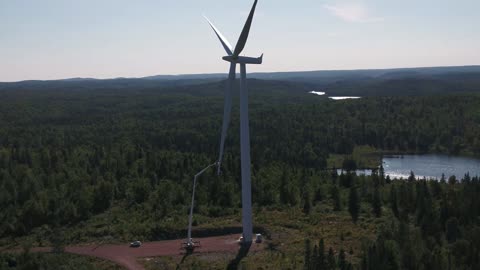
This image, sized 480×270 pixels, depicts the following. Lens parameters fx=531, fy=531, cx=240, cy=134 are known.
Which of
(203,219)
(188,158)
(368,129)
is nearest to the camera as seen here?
(203,219)

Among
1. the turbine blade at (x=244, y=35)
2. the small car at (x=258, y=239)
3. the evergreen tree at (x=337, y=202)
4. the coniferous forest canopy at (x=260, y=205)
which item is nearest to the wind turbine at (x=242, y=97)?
the turbine blade at (x=244, y=35)

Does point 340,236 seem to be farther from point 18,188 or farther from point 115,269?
point 18,188

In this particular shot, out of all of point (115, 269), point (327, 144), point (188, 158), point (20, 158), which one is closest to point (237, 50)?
point (115, 269)

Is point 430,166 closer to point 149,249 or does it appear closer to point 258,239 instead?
point 258,239

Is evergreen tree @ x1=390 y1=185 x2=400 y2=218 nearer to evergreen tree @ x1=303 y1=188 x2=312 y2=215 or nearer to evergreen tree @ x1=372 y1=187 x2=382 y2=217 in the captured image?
evergreen tree @ x1=372 y1=187 x2=382 y2=217

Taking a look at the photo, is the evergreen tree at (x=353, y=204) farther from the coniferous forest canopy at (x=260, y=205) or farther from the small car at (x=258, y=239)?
the small car at (x=258, y=239)

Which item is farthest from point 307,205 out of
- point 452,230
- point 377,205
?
point 452,230
